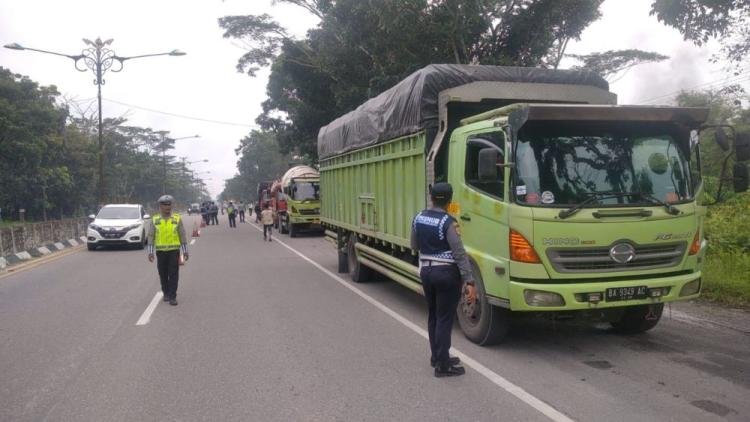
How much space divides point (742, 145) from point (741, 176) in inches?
16.7

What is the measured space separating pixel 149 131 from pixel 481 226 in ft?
307

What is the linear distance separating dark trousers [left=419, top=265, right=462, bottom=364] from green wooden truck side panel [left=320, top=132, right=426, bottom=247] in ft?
7.08

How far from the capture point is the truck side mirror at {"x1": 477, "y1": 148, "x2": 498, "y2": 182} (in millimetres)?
5727

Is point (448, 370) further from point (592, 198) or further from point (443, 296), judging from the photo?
point (592, 198)

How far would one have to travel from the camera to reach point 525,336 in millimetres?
6914

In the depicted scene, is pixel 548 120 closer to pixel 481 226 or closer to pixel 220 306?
pixel 481 226

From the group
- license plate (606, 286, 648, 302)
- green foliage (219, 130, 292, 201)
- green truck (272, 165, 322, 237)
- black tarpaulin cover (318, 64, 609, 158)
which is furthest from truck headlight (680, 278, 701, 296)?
green foliage (219, 130, 292, 201)

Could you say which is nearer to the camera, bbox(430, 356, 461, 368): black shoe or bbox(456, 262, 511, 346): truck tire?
bbox(430, 356, 461, 368): black shoe

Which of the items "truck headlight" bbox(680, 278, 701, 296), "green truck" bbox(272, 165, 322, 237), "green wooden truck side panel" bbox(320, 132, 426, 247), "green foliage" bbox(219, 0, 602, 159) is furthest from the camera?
"green truck" bbox(272, 165, 322, 237)

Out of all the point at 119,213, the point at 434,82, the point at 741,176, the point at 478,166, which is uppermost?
the point at 434,82

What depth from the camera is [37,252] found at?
1920cm

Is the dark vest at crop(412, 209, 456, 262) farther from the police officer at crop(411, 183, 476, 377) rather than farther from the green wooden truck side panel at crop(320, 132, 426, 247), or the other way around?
the green wooden truck side panel at crop(320, 132, 426, 247)

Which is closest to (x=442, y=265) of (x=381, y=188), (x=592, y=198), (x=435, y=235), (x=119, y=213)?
(x=435, y=235)

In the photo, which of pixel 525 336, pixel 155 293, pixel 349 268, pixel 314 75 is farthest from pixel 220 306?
pixel 314 75
